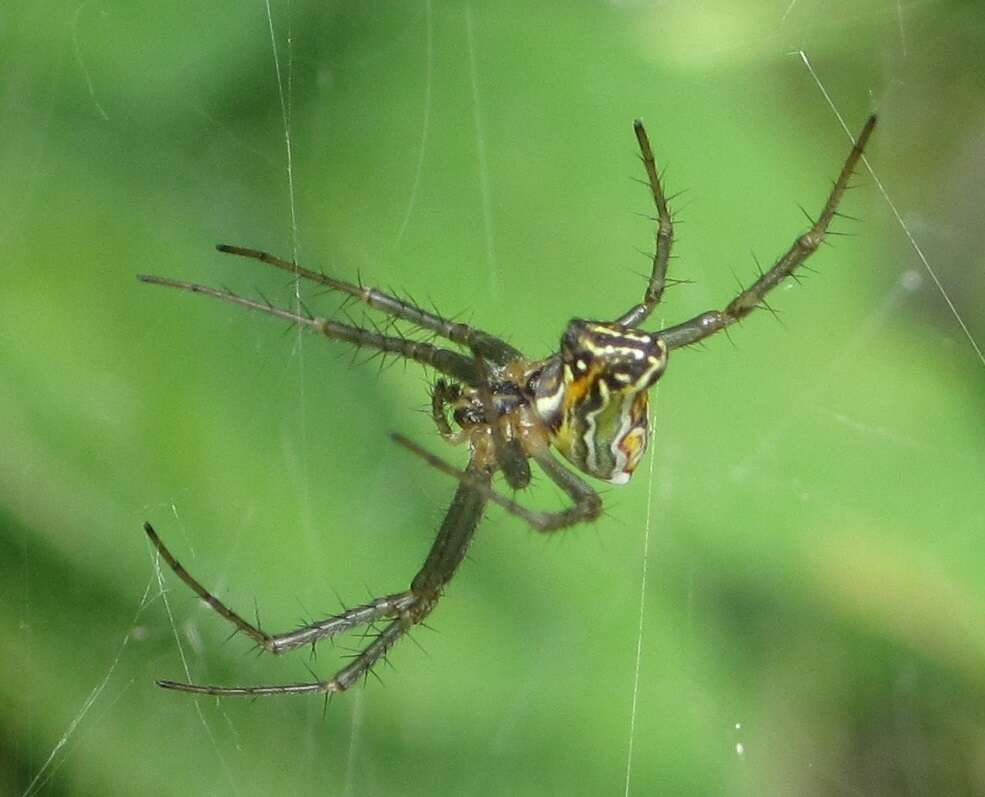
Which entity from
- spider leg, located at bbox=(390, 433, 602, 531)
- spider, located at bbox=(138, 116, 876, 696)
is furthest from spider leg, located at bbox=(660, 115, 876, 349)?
spider leg, located at bbox=(390, 433, 602, 531)

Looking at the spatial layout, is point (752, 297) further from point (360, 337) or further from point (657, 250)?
point (360, 337)

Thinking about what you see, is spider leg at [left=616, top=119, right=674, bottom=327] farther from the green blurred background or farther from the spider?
the green blurred background

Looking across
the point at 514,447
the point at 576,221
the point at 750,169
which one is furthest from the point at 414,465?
the point at 750,169

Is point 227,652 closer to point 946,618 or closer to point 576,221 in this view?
point 576,221

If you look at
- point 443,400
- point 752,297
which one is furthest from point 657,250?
point 443,400

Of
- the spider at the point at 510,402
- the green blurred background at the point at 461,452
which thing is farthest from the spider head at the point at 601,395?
the green blurred background at the point at 461,452
